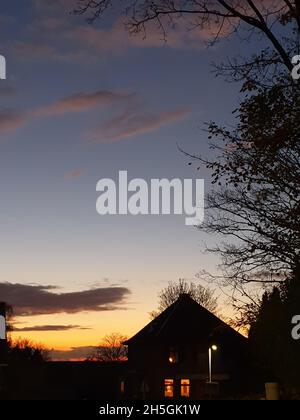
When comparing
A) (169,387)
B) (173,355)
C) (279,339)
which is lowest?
(169,387)

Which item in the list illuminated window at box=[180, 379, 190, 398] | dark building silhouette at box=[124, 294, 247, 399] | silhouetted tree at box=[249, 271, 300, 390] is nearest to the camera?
silhouetted tree at box=[249, 271, 300, 390]

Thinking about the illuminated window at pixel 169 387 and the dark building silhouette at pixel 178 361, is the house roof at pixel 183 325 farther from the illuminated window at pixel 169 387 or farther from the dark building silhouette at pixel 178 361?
the illuminated window at pixel 169 387

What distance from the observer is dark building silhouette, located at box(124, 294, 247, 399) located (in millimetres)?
71688

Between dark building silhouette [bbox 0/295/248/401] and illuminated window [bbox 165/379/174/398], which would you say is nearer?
dark building silhouette [bbox 0/295/248/401]

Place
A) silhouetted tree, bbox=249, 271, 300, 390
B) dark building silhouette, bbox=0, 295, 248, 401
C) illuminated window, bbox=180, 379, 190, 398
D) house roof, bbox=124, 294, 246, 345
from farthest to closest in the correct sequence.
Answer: house roof, bbox=124, 294, 246, 345 → illuminated window, bbox=180, 379, 190, 398 → dark building silhouette, bbox=0, 295, 248, 401 → silhouetted tree, bbox=249, 271, 300, 390

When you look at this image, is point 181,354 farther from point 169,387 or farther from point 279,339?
point 279,339

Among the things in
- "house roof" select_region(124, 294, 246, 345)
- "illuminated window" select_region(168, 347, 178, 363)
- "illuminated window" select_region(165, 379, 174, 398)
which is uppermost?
"house roof" select_region(124, 294, 246, 345)

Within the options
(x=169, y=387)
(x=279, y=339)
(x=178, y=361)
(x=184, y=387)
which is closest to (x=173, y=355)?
(x=178, y=361)

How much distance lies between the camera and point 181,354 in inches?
2965

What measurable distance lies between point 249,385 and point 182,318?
789 inches

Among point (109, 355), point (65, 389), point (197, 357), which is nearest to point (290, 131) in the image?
point (197, 357)

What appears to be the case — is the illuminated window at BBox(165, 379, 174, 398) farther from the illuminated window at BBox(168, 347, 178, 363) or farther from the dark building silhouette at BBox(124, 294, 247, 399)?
the illuminated window at BBox(168, 347, 178, 363)

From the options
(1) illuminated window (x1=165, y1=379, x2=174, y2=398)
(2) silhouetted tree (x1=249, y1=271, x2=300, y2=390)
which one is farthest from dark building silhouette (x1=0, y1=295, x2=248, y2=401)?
(2) silhouetted tree (x1=249, y1=271, x2=300, y2=390)
